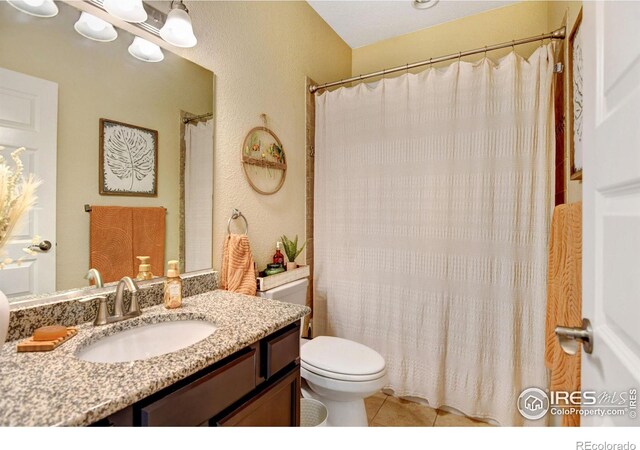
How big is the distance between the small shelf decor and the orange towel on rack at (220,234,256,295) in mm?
383

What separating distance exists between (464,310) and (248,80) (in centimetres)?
179

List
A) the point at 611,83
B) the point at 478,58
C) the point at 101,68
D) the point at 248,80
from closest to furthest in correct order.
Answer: the point at 611,83 → the point at 101,68 → the point at 248,80 → the point at 478,58

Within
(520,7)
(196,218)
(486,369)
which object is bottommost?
(486,369)

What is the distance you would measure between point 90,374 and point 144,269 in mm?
577

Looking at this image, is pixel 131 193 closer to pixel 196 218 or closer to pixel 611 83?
pixel 196 218

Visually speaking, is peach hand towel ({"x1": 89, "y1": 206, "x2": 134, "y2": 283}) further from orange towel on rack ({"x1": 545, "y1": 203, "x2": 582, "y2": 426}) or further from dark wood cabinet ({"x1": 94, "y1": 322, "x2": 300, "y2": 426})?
orange towel on rack ({"x1": 545, "y1": 203, "x2": 582, "y2": 426})

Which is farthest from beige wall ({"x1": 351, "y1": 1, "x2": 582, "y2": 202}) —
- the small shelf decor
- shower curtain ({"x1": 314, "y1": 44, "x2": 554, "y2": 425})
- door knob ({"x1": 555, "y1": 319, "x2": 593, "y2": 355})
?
door knob ({"x1": 555, "y1": 319, "x2": 593, "y2": 355})

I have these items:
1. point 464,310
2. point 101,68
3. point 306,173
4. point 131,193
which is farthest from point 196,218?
point 464,310

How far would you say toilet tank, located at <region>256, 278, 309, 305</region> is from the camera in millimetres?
1569

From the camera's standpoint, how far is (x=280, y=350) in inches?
39.5

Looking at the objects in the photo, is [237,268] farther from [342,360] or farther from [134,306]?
[342,360]

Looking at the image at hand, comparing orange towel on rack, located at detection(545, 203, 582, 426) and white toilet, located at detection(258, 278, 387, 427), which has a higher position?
orange towel on rack, located at detection(545, 203, 582, 426)

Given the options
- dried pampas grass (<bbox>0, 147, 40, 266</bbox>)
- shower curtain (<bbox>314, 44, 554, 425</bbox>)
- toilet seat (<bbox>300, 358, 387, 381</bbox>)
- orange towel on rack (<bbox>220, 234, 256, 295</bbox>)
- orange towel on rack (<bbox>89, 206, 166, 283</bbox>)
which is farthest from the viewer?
shower curtain (<bbox>314, 44, 554, 425</bbox>)

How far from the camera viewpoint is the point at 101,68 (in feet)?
3.47
